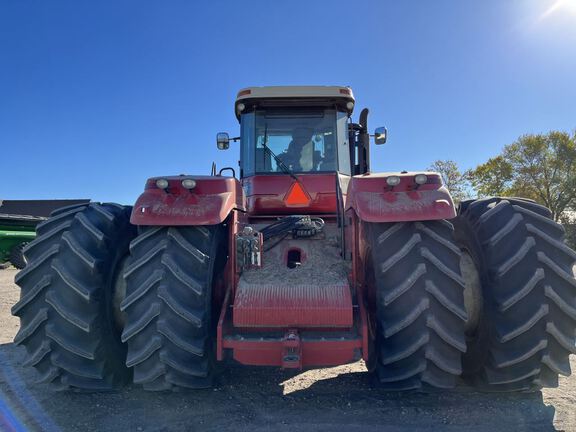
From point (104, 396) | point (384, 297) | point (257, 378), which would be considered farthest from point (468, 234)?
point (104, 396)

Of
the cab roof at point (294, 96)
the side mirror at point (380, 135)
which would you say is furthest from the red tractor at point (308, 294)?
the side mirror at point (380, 135)

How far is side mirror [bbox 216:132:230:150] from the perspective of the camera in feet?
19.1

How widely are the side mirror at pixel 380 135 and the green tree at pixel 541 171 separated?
2672 cm

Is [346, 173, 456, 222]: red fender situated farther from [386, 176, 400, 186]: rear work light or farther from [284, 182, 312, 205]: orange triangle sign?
[284, 182, 312, 205]: orange triangle sign

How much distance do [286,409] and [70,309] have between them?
1.82m

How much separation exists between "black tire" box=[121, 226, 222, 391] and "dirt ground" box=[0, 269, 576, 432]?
14.3 inches

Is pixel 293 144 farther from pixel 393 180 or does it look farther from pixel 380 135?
pixel 393 180

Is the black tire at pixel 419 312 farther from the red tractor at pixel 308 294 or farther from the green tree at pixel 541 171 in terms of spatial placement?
the green tree at pixel 541 171

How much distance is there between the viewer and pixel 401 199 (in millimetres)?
3111

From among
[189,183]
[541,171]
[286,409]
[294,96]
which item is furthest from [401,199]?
[541,171]

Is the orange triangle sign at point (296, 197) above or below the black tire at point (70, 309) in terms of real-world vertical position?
above

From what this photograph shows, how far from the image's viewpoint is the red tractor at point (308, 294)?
9.64ft

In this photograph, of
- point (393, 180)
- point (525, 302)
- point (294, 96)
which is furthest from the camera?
point (294, 96)

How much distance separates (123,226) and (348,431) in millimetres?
2557
